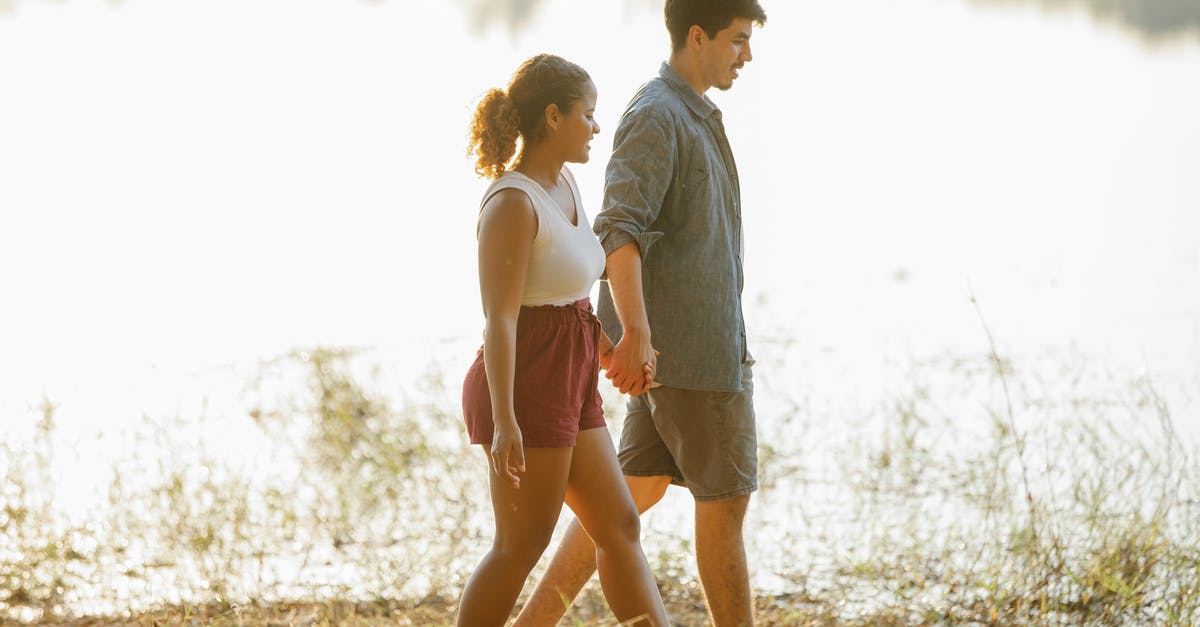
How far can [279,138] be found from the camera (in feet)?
36.6

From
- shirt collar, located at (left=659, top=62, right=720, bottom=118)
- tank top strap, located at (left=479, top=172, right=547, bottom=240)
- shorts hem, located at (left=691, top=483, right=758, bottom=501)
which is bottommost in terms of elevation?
shorts hem, located at (left=691, top=483, right=758, bottom=501)

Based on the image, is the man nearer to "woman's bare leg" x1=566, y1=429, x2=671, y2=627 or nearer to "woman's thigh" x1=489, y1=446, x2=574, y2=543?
"woman's bare leg" x1=566, y1=429, x2=671, y2=627

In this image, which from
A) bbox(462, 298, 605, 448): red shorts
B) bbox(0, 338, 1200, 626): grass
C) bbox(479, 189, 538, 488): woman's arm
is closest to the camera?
bbox(479, 189, 538, 488): woman's arm

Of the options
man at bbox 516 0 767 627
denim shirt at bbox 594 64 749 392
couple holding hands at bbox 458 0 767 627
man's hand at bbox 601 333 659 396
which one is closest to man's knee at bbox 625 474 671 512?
couple holding hands at bbox 458 0 767 627

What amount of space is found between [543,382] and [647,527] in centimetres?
158

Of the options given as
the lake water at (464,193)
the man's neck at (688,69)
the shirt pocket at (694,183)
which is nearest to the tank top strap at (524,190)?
the lake water at (464,193)

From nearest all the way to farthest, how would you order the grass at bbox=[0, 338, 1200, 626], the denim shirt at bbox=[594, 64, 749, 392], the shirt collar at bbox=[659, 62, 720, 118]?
the denim shirt at bbox=[594, 64, 749, 392] < the shirt collar at bbox=[659, 62, 720, 118] < the grass at bbox=[0, 338, 1200, 626]

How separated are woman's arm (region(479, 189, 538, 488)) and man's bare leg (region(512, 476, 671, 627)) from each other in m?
0.53

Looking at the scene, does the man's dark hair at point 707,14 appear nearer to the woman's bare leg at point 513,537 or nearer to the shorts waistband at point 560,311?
the shorts waistband at point 560,311

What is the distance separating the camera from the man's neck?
3400mm

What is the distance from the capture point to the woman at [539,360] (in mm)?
2861

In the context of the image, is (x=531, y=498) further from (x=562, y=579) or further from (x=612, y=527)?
(x=562, y=579)

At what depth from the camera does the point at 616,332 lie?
3.38 metres

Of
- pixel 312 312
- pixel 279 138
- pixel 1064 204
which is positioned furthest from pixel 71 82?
pixel 1064 204
